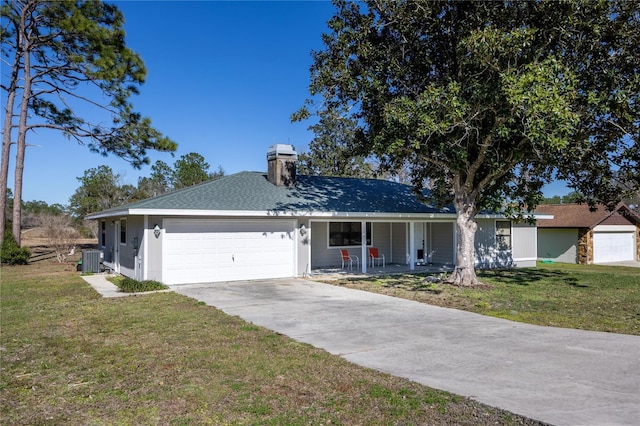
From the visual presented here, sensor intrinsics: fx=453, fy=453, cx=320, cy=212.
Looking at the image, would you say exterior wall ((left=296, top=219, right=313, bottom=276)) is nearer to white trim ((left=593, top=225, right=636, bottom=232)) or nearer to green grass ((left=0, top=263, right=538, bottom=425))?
green grass ((left=0, top=263, right=538, bottom=425))

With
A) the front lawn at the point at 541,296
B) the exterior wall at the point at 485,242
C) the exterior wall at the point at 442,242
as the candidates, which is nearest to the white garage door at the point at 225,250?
the front lawn at the point at 541,296

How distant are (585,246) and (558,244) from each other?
1.70 metres

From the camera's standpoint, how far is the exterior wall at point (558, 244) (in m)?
25.5

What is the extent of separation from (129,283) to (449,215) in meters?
12.2

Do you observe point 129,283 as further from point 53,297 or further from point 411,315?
point 411,315

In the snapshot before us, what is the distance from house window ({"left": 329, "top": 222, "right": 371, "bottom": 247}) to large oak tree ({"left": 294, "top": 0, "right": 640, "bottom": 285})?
4.97 meters

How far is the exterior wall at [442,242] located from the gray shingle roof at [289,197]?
926mm

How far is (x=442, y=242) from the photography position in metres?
20.1

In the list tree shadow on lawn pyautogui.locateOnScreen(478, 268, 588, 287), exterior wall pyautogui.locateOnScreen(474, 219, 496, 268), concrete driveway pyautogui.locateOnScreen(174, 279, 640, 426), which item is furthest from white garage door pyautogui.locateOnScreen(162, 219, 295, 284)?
exterior wall pyautogui.locateOnScreen(474, 219, 496, 268)

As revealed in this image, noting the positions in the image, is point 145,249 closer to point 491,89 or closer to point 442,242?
point 491,89

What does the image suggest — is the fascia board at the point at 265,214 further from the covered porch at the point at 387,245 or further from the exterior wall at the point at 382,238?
the exterior wall at the point at 382,238

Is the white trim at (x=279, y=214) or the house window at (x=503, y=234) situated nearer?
the white trim at (x=279, y=214)

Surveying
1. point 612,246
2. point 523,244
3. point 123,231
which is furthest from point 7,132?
point 612,246

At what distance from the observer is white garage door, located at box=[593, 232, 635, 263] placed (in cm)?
2545
